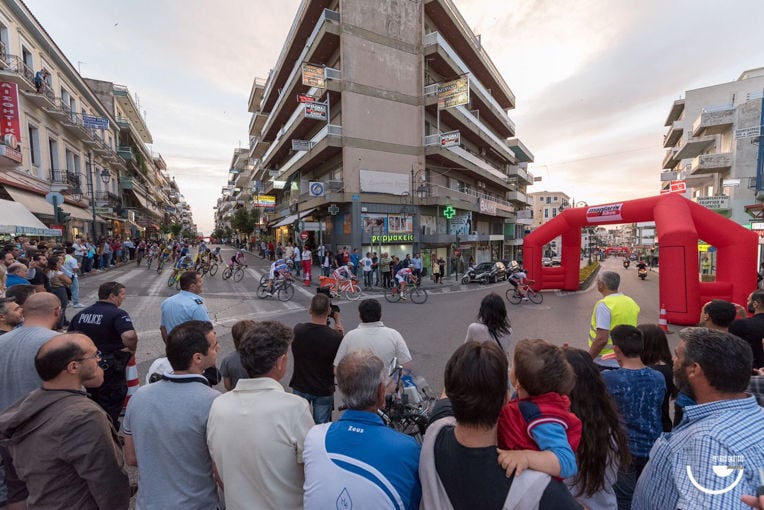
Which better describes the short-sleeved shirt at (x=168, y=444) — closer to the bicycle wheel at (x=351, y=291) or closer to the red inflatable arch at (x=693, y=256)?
the bicycle wheel at (x=351, y=291)

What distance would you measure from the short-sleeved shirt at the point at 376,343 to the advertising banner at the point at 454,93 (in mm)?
20542

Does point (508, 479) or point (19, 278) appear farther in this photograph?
point (19, 278)

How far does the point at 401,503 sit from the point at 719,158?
36.3 meters

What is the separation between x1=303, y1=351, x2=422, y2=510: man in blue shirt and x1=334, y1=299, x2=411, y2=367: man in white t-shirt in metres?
1.66

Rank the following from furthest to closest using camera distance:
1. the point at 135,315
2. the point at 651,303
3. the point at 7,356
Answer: the point at 651,303
the point at 135,315
the point at 7,356

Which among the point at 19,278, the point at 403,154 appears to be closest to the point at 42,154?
the point at 19,278

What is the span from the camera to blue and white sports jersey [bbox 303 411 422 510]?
54.8 inches

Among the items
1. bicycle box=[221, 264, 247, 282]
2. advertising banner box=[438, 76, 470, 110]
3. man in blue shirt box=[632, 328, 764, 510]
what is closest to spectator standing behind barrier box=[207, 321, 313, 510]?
man in blue shirt box=[632, 328, 764, 510]

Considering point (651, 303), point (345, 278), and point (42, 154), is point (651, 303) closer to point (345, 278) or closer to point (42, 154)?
point (345, 278)

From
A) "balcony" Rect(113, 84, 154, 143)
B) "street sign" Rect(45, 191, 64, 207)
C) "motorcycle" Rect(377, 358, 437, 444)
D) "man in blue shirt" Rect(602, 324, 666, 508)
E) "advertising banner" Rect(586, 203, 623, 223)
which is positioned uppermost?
"balcony" Rect(113, 84, 154, 143)

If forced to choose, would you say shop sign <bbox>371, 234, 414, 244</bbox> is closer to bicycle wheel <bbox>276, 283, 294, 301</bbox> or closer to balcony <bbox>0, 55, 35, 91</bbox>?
bicycle wheel <bbox>276, 283, 294, 301</bbox>

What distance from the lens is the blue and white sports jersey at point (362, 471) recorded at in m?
1.39

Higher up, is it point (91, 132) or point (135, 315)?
point (91, 132)

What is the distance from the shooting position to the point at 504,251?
1773 inches
